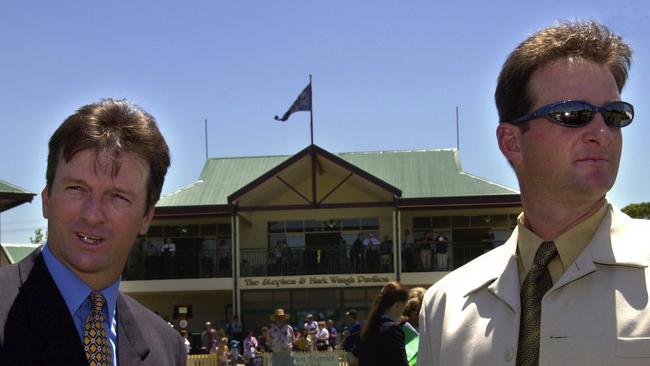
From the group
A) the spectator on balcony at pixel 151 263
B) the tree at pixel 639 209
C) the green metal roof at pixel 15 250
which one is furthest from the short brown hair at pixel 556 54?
the tree at pixel 639 209

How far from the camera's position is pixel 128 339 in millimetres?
3703

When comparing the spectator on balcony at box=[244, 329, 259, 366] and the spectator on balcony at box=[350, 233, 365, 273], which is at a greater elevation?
the spectator on balcony at box=[350, 233, 365, 273]

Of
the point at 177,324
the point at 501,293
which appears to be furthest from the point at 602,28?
the point at 177,324

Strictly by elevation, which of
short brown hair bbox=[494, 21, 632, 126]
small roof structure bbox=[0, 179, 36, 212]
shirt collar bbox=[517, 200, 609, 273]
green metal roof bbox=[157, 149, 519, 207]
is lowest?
shirt collar bbox=[517, 200, 609, 273]

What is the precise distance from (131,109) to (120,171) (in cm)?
26

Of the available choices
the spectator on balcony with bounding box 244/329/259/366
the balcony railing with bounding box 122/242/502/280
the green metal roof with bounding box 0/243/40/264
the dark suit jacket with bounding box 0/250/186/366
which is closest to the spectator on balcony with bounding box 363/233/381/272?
the balcony railing with bounding box 122/242/502/280

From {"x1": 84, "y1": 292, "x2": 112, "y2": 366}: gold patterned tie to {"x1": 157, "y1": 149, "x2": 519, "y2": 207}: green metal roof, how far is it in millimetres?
33124

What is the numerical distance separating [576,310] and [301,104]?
34.0 metres

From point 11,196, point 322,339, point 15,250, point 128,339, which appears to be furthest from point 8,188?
point 15,250

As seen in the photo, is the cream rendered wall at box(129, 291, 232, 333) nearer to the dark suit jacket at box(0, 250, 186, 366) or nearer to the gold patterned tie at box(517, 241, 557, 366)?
A: the dark suit jacket at box(0, 250, 186, 366)

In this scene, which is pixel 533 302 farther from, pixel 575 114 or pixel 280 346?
pixel 280 346

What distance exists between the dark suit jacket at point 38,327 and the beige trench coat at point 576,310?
1204mm

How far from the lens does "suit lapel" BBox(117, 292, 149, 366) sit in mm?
3633

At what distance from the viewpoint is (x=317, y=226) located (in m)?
38.7
